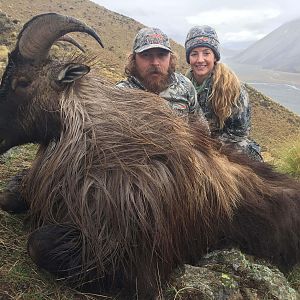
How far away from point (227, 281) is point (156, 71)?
2.46 metres

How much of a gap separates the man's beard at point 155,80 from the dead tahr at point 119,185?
95cm

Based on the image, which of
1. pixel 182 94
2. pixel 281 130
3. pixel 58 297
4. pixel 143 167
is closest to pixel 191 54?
pixel 182 94

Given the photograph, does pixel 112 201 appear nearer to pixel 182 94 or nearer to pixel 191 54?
pixel 182 94

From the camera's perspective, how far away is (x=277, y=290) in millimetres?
3389

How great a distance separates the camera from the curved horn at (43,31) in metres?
3.87

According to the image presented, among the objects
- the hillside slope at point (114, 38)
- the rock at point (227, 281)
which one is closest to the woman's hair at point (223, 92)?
the rock at point (227, 281)

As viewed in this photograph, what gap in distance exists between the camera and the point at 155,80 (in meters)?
5.10

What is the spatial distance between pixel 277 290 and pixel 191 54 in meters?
3.56

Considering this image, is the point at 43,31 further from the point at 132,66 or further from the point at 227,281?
the point at 227,281

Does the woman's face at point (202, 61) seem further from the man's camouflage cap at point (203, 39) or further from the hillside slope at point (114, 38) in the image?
the hillside slope at point (114, 38)

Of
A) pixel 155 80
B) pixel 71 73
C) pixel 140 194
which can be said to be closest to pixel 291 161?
pixel 155 80

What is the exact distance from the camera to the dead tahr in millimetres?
3240

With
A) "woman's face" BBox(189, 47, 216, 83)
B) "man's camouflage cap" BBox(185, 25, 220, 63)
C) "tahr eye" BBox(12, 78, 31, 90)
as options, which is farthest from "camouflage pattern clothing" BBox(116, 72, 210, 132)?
"tahr eye" BBox(12, 78, 31, 90)

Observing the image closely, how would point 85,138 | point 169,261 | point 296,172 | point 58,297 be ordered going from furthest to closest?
point 296,172
point 85,138
point 169,261
point 58,297
